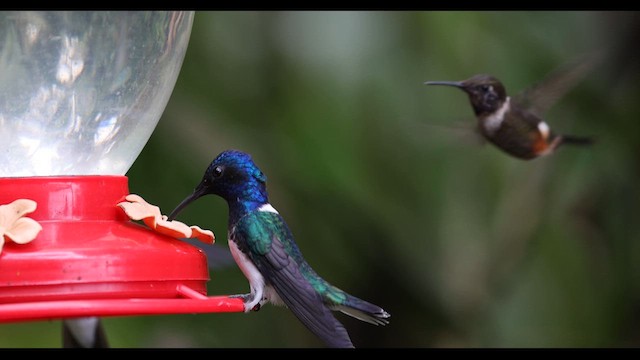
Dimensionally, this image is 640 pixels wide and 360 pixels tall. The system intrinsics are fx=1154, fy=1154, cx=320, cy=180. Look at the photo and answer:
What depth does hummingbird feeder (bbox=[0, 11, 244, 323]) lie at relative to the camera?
223 cm

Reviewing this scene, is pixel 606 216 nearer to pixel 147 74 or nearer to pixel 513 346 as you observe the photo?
pixel 513 346

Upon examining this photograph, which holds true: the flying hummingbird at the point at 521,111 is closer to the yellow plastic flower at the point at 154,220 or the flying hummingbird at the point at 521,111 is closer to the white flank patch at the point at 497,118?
the white flank patch at the point at 497,118

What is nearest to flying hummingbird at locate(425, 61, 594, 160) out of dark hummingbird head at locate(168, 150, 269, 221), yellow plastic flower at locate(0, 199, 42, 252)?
dark hummingbird head at locate(168, 150, 269, 221)

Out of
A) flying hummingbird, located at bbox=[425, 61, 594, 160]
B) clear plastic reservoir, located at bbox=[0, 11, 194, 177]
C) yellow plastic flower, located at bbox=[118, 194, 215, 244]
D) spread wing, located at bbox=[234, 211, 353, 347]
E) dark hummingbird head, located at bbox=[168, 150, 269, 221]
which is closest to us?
yellow plastic flower, located at bbox=[118, 194, 215, 244]

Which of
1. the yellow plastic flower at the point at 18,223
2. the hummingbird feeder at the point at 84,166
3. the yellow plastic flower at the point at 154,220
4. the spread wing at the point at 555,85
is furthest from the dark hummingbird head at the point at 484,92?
the yellow plastic flower at the point at 18,223

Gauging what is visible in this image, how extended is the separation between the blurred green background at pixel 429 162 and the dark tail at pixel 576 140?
0.14m

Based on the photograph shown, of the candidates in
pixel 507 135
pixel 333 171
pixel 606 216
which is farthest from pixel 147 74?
pixel 606 216

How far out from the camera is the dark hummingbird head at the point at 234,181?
289 centimetres

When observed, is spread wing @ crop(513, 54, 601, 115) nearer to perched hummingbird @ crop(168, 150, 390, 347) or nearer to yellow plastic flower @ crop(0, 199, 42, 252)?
perched hummingbird @ crop(168, 150, 390, 347)

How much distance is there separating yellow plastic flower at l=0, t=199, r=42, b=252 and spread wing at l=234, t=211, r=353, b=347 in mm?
627

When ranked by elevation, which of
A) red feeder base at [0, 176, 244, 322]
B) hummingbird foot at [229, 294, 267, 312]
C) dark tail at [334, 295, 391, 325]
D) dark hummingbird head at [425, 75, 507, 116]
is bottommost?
dark tail at [334, 295, 391, 325]

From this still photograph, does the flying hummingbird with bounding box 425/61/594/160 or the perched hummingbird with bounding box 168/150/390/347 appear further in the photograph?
the flying hummingbird with bounding box 425/61/594/160

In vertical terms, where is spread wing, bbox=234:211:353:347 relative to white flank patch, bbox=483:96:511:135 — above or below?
below

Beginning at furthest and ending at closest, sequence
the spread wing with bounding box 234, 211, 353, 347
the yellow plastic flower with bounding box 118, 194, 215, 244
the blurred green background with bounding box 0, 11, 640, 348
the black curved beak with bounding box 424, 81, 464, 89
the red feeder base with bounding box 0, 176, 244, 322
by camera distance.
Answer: the blurred green background with bounding box 0, 11, 640, 348 < the black curved beak with bounding box 424, 81, 464, 89 < the spread wing with bounding box 234, 211, 353, 347 < the yellow plastic flower with bounding box 118, 194, 215, 244 < the red feeder base with bounding box 0, 176, 244, 322
